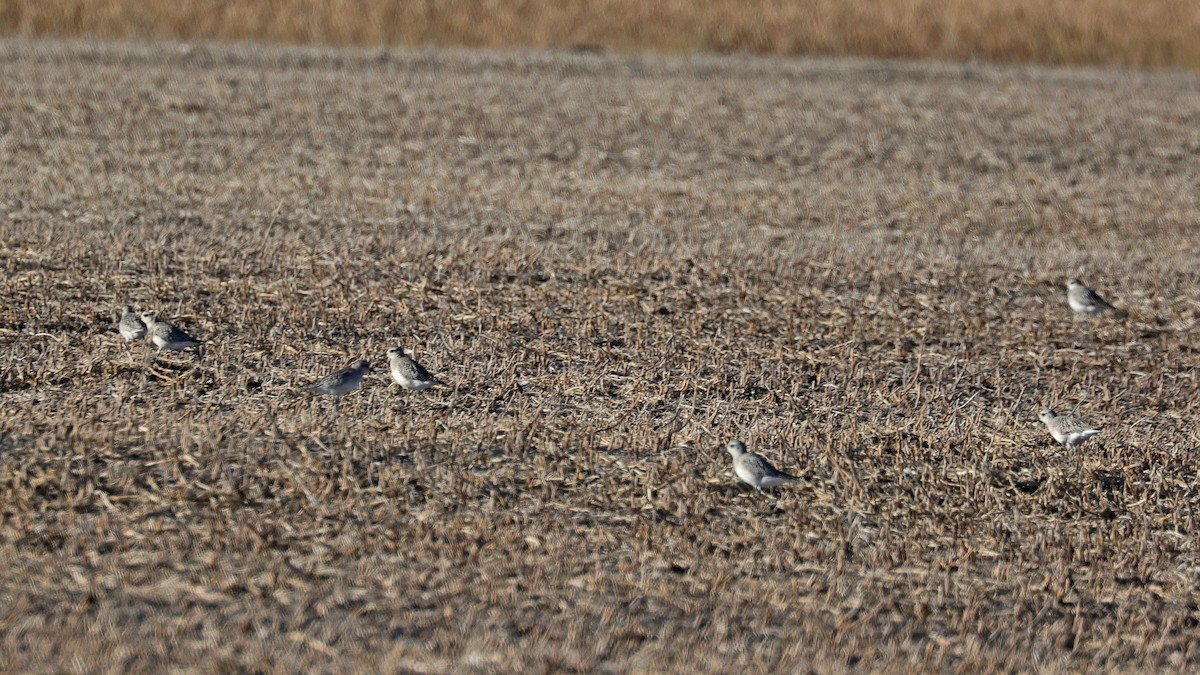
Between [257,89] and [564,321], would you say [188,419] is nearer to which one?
[564,321]

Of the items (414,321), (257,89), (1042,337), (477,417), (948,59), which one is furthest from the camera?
(948,59)

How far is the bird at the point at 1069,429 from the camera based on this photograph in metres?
6.91

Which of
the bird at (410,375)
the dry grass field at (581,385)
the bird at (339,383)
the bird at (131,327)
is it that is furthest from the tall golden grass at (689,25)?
the bird at (339,383)

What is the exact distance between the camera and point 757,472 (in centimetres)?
610

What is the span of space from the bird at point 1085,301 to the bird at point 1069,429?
260 centimetres

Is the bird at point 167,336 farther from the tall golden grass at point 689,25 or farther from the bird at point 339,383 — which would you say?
the tall golden grass at point 689,25

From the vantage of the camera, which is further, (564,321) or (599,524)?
(564,321)

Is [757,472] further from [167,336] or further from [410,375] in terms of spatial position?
[167,336]

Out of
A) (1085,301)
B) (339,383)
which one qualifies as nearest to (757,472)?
(339,383)

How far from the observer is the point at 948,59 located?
768 inches

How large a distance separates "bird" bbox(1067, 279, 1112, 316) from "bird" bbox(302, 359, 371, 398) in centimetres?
496

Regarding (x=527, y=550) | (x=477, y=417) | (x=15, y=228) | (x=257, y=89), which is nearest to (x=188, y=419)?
(x=477, y=417)

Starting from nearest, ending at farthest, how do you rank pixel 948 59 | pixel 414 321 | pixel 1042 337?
pixel 414 321 → pixel 1042 337 → pixel 948 59

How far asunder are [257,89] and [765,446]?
9.65 m
